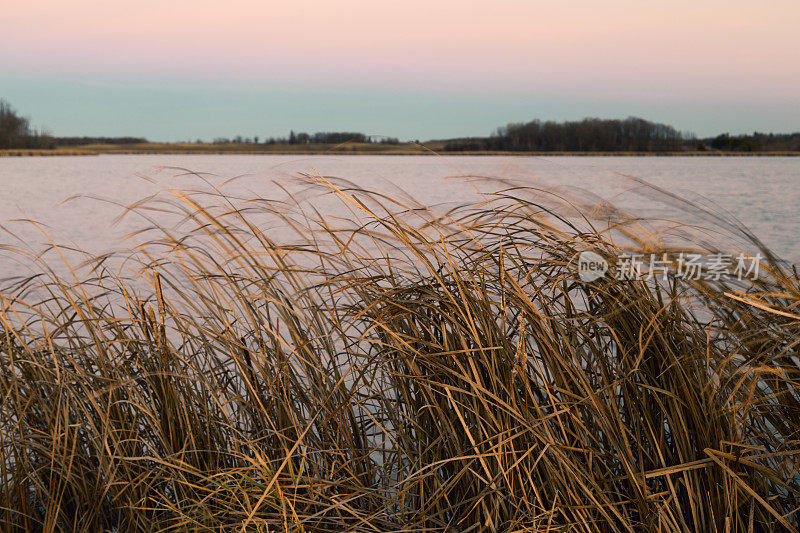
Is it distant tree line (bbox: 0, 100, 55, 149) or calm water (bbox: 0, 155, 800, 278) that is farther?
distant tree line (bbox: 0, 100, 55, 149)

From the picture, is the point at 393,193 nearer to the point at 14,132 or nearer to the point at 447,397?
the point at 447,397

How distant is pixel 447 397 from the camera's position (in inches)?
77.4

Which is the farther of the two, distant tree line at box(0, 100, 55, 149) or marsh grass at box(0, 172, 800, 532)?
distant tree line at box(0, 100, 55, 149)

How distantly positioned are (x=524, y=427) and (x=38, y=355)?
5.75 ft

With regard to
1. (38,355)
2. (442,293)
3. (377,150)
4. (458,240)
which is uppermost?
(377,150)

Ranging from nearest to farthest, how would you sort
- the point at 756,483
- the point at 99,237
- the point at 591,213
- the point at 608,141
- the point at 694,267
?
Result: the point at 756,483 → the point at 694,267 → the point at 591,213 → the point at 99,237 → the point at 608,141

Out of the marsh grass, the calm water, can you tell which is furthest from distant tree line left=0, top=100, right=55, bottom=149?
the marsh grass

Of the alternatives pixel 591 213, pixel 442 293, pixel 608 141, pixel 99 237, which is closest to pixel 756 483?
pixel 591 213

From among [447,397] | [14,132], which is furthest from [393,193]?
[14,132]

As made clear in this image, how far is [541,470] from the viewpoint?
1897 millimetres

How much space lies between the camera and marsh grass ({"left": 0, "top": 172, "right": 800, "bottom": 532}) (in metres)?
1.78

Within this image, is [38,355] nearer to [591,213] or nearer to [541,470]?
[541,470]

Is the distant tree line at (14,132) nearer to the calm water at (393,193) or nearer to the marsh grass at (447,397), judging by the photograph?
the calm water at (393,193)

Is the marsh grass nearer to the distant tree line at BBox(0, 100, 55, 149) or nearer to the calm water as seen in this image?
the calm water
